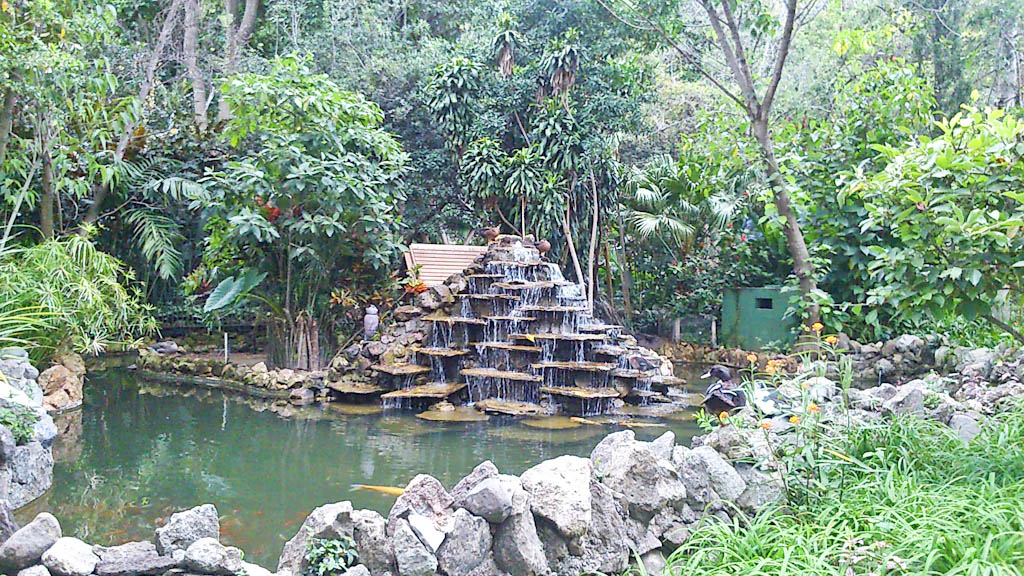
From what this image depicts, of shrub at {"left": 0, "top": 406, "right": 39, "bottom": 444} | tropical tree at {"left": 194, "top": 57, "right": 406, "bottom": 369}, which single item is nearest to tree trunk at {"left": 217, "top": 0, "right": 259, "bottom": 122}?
tropical tree at {"left": 194, "top": 57, "right": 406, "bottom": 369}

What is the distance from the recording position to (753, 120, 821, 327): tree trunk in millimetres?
8711

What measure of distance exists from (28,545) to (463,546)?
56.4 inches

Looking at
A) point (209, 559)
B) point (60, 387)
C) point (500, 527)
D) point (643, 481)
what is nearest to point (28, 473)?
point (209, 559)

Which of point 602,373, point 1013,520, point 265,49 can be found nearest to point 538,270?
point 602,373

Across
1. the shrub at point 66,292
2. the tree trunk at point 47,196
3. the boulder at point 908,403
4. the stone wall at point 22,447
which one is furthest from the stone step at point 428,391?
the boulder at point 908,403

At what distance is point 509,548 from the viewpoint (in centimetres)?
308

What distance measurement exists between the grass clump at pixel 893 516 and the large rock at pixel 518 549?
0.53 metres

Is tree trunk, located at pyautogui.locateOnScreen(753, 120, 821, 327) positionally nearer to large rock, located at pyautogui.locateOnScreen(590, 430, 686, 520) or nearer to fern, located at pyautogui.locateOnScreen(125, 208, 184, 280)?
large rock, located at pyautogui.locateOnScreen(590, 430, 686, 520)

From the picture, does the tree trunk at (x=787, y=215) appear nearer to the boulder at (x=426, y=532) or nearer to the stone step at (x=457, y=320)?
the stone step at (x=457, y=320)

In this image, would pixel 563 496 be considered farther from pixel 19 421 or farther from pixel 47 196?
pixel 47 196

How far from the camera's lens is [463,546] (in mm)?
3002

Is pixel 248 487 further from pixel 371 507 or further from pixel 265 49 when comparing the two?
pixel 265 49

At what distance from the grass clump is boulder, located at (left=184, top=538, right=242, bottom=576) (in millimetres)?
1584

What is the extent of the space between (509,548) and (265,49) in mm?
15489
